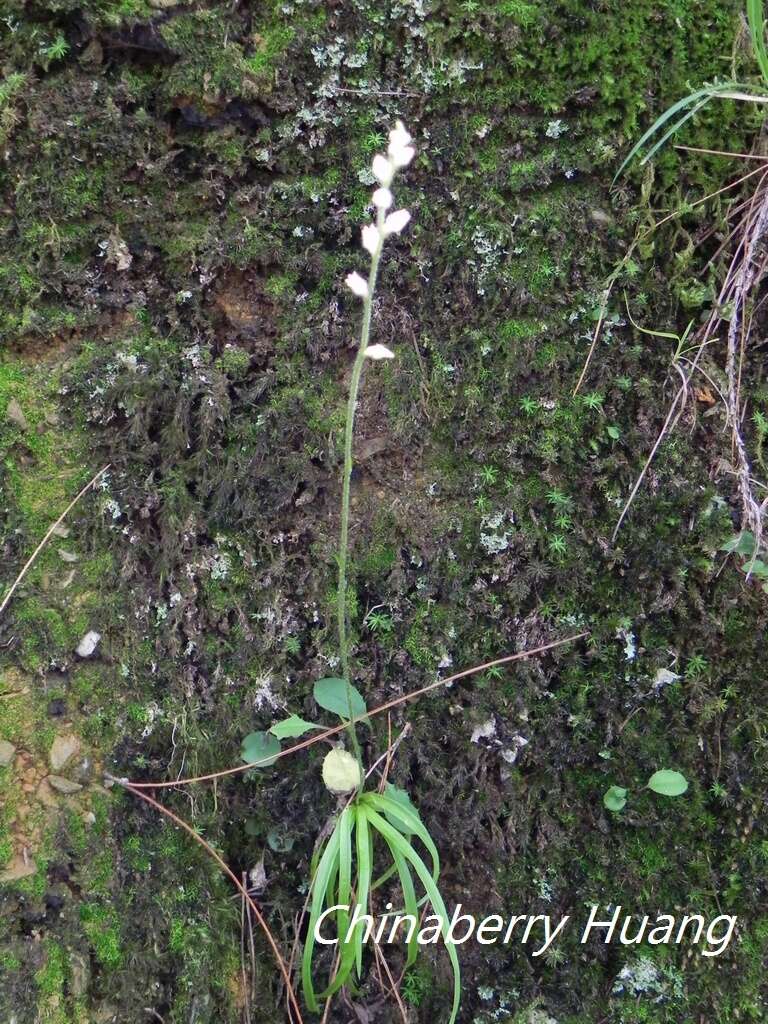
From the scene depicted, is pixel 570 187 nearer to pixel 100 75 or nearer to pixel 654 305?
pixel 654 305

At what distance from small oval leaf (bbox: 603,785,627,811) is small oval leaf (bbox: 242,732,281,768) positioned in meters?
0.81

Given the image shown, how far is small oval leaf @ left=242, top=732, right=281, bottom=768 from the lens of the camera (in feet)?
5.71

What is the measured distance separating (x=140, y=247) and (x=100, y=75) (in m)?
0.39

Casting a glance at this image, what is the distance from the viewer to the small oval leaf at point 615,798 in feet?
5.91

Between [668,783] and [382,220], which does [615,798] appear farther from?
[382,220]

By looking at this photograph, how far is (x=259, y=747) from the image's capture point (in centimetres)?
175

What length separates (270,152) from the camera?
5.91 ft

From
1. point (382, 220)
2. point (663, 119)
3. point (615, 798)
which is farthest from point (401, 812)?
point (663, 119)

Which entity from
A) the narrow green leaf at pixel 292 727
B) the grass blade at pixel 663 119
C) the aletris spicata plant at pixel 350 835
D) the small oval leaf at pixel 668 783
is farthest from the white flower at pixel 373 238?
the small oval leaf at pixel 668 783

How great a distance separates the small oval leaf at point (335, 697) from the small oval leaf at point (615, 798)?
661 mm

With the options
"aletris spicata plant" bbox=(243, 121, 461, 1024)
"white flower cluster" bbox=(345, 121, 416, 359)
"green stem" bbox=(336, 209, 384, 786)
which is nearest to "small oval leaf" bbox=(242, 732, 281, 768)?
"aletris spicata plant" bbox=(243, 121, 461, 1024)

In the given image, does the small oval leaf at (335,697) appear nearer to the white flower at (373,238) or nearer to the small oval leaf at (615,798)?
the small oval leaf at (615,798)

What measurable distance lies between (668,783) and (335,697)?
0.83m

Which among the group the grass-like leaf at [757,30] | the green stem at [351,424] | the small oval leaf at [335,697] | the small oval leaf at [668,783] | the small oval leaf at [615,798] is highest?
the grass-like leaf at [757,30]
